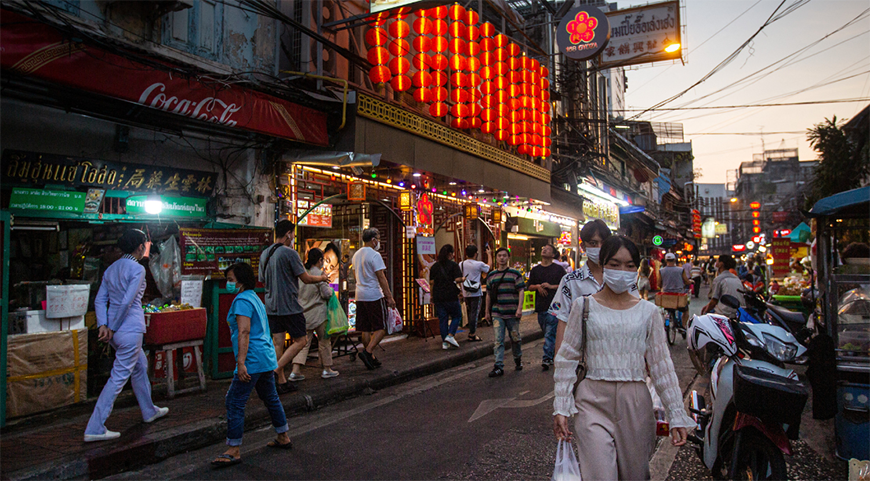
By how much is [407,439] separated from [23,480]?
3.03m

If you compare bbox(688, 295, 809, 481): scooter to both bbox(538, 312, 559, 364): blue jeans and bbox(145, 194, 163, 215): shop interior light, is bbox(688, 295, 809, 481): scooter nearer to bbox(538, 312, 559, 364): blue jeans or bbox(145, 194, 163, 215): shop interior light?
bbox(538, 312, 559, 364): blue jeans

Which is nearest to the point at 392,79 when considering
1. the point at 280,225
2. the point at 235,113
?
the point at 235,113

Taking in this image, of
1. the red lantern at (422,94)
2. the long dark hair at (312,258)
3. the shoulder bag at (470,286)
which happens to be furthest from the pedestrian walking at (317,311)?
the red lantern at (422,94)

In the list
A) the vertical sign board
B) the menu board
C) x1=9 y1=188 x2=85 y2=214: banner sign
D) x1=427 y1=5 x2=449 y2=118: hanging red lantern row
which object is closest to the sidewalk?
the menu board

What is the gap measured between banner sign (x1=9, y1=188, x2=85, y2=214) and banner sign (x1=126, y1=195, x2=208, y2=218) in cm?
64

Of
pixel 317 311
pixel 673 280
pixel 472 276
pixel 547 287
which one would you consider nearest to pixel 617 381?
pixel 547 287

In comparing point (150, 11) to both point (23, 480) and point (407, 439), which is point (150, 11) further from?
point (407, 439)

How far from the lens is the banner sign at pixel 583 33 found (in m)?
14.5

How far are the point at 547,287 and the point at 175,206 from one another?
17.5 feet

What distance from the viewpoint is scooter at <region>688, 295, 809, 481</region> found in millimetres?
3189

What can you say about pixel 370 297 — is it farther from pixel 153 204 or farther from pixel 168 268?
pixel 153 204

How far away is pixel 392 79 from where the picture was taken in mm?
10422

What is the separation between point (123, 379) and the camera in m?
5.05

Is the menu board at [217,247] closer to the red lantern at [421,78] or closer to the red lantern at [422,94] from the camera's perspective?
the red lantern at [422,94]
